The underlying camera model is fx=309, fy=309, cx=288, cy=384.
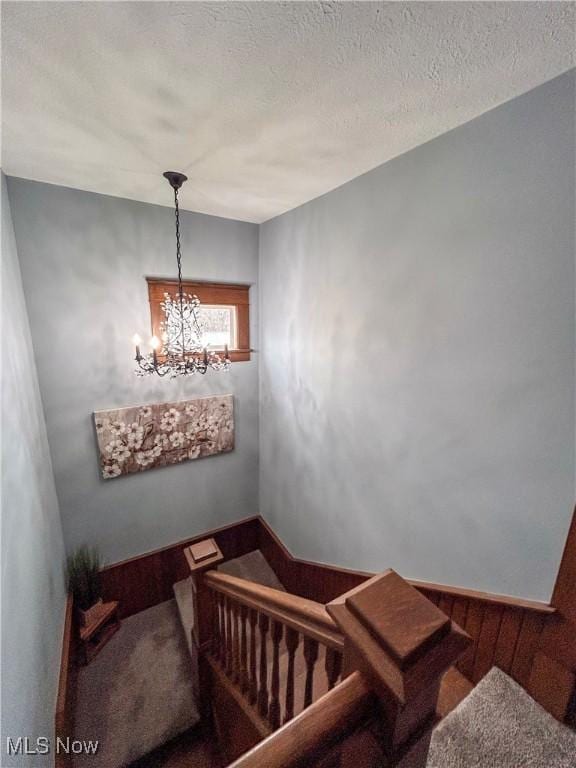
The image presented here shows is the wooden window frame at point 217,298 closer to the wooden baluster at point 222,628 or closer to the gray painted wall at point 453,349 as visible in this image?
the gray painted wall at point 453,349

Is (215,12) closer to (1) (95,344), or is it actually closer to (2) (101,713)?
(1) (95,344)

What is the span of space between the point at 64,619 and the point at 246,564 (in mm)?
1610

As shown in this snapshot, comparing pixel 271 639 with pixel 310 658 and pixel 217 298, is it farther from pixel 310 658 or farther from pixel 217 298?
pixel 217 298

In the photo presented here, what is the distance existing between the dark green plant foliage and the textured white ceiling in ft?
9.31

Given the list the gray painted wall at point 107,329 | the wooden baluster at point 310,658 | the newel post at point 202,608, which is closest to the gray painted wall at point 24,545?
the gray painted wall at point 107,329

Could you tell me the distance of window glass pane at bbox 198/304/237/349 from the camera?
286cm

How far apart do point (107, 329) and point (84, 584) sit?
2.07 metres

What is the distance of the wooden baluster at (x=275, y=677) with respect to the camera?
125cm

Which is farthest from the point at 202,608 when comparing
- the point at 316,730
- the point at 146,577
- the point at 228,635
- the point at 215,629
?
the point at 316,730

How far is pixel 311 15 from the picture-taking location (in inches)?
33.2

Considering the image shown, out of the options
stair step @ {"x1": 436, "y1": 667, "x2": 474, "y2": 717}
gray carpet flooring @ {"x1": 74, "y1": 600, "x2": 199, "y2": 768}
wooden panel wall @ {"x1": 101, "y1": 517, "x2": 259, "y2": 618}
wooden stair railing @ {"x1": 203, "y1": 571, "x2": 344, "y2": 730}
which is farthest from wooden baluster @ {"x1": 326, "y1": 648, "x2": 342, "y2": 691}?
wooden panel wall @ {"x1": 101, "y1": 517, "x2": 259, "y2": 618}

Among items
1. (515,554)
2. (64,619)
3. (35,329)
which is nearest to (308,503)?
(515,554)

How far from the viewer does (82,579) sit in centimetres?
250
